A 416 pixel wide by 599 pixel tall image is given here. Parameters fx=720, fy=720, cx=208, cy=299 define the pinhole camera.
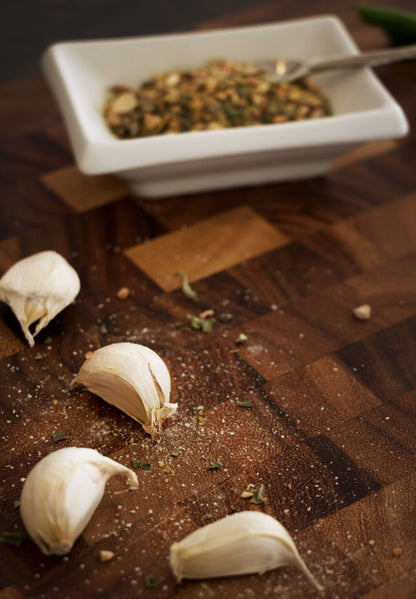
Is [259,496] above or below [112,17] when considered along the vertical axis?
below

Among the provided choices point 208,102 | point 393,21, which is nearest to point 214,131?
point 208,102

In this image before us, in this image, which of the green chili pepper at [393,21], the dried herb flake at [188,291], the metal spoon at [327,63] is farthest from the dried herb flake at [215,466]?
the green chili pepper at [393,21]

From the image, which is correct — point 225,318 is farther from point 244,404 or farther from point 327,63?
point 327,63

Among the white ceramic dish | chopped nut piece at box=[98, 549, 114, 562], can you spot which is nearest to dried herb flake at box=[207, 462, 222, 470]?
chopped nut piece at box=[98, 549, 114, 562]

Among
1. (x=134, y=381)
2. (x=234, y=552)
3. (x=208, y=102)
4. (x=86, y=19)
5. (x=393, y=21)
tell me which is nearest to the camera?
(x=234, y=552)

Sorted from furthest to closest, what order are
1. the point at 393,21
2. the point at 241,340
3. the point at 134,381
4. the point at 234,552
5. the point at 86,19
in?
the point at 86,19 → the point at 393,21 → the point at 241,340 → the point at 134,381 → the point at 234,552

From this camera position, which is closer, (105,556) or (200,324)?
(105,556)
